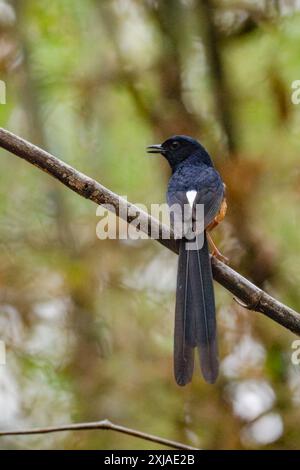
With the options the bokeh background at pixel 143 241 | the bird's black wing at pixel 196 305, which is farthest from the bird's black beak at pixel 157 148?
the bird's black wing at pixel 196 305

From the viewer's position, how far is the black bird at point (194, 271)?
314 centimetres

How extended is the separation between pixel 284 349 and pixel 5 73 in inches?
135

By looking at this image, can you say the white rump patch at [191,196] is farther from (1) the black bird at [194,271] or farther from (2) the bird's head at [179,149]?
(2) the bird's head at [179,149]

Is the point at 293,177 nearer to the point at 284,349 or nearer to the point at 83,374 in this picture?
the point at 284,349

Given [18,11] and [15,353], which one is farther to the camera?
[18,11]

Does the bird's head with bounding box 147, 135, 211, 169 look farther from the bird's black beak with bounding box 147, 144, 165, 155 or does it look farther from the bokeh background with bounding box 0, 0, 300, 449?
the bokeh background with bounding box 0, 0, 300, 449

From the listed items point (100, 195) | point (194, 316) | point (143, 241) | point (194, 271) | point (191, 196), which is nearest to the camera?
point (100, 195)

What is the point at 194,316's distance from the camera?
341 centimetres

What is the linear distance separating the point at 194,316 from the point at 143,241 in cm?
263

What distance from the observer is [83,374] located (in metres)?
5.56

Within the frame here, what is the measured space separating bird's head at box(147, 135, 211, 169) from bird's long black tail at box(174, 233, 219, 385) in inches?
50.7

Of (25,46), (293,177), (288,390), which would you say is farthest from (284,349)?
(25,46)

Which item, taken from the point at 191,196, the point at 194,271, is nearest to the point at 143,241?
the point at 191,196

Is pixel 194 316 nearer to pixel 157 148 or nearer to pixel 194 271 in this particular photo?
pixel 194 271
